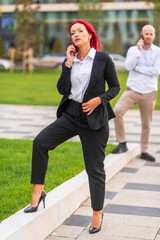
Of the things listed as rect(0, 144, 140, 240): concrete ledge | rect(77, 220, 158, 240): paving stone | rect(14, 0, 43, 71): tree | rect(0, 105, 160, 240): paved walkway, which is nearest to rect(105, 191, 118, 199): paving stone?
rect(0, 105, 160, 240): paved walkway

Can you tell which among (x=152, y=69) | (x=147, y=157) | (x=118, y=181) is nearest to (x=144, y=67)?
(x=152, y=69)

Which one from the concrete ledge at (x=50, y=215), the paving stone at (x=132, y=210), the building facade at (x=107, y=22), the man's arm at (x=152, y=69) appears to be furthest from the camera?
the building facade at (x=107, y=22)

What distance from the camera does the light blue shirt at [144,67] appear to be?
301 inches

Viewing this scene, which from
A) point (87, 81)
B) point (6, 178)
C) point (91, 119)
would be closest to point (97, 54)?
point (87, 81)

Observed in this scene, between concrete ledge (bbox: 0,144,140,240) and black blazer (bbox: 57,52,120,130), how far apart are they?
94cm

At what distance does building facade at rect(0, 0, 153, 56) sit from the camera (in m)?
58.2

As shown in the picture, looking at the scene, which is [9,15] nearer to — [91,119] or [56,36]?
[56,36]

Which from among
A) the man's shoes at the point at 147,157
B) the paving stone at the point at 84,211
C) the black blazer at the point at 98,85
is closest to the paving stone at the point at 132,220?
the paving stone at the point at 84,211

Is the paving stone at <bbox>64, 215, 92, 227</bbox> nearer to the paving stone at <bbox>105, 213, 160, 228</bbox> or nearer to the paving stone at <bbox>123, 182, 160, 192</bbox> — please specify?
the paving stone at <bbox>105, 213, 160, 228</bbox>

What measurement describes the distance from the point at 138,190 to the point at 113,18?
5496cm

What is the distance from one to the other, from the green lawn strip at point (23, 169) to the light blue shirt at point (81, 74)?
1.24 metres

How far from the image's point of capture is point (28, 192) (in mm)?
5395

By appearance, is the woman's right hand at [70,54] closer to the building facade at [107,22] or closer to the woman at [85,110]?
the woman at [85,110]

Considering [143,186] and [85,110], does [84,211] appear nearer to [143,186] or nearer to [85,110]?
[143,186]
